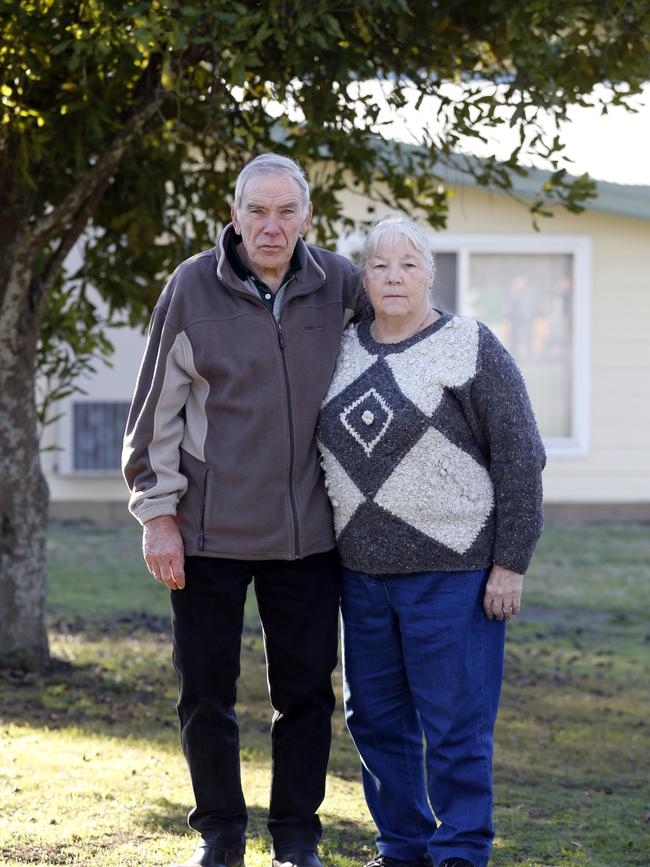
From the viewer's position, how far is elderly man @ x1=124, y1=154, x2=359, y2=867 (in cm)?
384

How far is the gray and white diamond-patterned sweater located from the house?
32.1 ft

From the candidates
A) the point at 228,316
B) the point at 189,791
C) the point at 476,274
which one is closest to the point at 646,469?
the point at 476,274

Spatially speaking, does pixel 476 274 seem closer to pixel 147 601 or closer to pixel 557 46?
pixel 147 601

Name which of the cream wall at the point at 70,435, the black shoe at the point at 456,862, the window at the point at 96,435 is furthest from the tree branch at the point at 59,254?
the window at the point at 96,435

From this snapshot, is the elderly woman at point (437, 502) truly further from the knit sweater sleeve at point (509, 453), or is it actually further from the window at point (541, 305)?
the window at point (541, 305)

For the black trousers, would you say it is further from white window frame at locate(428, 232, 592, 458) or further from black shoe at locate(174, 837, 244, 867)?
white window frame at locate(428, 232, 592, 458)

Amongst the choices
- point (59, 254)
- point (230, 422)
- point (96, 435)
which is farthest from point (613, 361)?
point (230, 422)

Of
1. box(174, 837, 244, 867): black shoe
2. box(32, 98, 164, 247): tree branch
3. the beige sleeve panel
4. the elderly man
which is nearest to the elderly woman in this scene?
the elderly man

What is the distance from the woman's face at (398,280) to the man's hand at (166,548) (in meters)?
0.88

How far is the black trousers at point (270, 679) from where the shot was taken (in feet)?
12.8

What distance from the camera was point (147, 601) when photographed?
982 cm

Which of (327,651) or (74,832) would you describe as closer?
(327,651)

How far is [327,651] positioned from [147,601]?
599cm

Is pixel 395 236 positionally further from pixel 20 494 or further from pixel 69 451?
pixel 69 451
